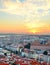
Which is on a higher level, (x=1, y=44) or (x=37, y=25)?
(x=37, y=25)

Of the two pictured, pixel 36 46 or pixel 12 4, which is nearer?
pixel 12 4

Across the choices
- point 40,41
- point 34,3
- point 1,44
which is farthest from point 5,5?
point 40,41

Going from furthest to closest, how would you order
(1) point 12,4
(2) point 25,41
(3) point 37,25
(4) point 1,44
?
(2) point 25,41
(4) point 1,44
(3) point 37,25
(1) point 12,4

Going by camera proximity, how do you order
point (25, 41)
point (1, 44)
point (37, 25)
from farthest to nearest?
point (25, 41)
point (1, 44)
point (37, 25)

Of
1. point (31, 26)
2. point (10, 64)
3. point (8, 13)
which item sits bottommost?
point (10, 64)

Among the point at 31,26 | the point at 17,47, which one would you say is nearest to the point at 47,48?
the point at 17,47

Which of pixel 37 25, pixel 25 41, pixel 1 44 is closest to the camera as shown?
pixel 37 25

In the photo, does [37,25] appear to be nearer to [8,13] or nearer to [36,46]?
[8,13]

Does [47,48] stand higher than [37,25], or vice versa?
[37,25]

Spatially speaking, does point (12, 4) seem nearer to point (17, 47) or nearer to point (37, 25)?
point (37, 25)
